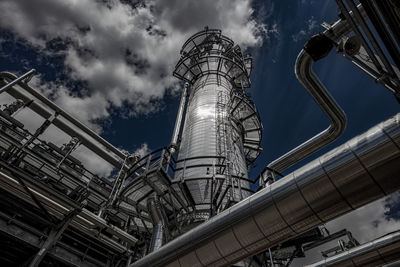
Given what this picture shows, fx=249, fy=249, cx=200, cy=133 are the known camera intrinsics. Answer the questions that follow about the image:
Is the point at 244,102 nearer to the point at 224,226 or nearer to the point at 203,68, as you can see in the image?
the point at 203,68

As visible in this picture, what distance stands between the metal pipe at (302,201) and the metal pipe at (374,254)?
3.77m

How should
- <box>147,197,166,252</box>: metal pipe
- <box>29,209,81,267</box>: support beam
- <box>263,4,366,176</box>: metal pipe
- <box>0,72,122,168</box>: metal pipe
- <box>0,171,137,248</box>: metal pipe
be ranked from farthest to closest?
<box>0,72,122,168</box>: metal pipe → <box>0,171,137,248</box>: metal pipe → <box>29,209,81,267</box>: support beam → <box>147,197,166,252</box>: metal pipe → <box>263,4,366,176</box>: metal pipe

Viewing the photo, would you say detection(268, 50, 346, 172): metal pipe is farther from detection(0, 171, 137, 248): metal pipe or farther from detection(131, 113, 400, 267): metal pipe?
detection(0, 171, 137, 248): metal pipe

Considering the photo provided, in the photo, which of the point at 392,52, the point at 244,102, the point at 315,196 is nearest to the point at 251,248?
the point at 315,196

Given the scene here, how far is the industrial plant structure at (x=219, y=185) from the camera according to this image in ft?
13.4

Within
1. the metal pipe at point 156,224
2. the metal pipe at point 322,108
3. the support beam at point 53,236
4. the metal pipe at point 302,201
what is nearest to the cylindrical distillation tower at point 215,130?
the metal pipe at point 156,224

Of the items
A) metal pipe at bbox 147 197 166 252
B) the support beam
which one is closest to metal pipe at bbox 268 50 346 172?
metal pipe at bbox 147 197 166 252

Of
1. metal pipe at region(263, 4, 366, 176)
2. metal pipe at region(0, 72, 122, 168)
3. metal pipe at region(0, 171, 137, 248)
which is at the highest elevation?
metal pipe at region(0, 72, 122, 168)

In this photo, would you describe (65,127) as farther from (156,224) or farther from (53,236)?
(156,224)

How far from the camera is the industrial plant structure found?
4098 millimetres

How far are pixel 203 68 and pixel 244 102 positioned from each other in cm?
411

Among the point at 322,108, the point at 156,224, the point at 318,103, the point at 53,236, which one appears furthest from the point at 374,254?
the point at 53,236

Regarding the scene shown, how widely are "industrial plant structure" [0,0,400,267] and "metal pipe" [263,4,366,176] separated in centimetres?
3

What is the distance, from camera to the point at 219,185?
27.8 ft
